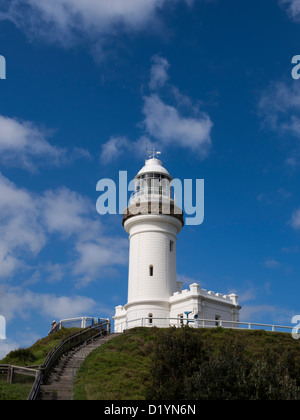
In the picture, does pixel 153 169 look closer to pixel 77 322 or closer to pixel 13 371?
pixel 77 322

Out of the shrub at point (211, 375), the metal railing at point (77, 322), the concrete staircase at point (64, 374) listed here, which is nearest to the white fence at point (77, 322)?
the metal railing at point (77, 322)

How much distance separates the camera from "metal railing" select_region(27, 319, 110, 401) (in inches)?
820

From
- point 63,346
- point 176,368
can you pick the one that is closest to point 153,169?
point 63,346

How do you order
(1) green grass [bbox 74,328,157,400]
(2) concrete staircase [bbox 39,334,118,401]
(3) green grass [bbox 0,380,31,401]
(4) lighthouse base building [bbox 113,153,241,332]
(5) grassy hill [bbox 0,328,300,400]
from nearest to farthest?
(3) green grass [bbox 0,380,31,401] < (5) grassy hill [bbox 0,328,300,400] < (2) concrete staircase [bbox 39,334,118,401] < (1) green grass [bbox 74,328,157,400] < (4) lighthouse base building [bbox 113,153,241,332]

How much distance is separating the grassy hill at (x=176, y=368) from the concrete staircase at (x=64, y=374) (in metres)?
0.45

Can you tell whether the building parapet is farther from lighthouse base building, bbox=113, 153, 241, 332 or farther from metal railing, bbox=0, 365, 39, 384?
metal railing, bbox=0, 365, 39, 384

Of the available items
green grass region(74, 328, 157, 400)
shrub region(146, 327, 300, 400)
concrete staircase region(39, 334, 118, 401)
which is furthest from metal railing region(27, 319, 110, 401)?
shrub region(146, 327, 300, 400)

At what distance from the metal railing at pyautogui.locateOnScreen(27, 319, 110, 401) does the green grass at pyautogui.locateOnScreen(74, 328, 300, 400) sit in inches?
61.2

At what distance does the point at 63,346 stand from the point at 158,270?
12893 millimetres

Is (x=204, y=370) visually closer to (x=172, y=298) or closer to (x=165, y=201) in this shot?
(x=172, y=298)

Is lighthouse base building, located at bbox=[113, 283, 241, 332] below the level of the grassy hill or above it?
above

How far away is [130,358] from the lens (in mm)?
29797
